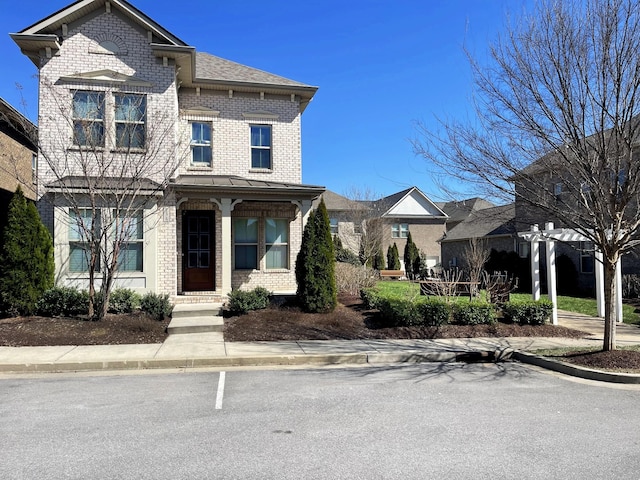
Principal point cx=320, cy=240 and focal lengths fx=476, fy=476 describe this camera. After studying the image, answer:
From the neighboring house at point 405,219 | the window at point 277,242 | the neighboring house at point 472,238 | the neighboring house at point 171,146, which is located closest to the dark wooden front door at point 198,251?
the neighboring house at point 171,146

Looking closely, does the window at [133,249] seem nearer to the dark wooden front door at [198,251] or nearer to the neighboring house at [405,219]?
Result: the dark wooden front door at [198,251]

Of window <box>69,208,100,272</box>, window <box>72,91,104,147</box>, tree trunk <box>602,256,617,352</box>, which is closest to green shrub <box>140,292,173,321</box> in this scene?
window <box>69,208,100,272</box>

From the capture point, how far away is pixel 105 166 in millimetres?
11469

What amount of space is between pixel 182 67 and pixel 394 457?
1230 cm

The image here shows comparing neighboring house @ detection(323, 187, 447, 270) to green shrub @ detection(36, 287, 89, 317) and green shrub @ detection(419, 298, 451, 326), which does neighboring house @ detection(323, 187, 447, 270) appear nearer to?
green shrub @ detection(419, 298, 451, 326)

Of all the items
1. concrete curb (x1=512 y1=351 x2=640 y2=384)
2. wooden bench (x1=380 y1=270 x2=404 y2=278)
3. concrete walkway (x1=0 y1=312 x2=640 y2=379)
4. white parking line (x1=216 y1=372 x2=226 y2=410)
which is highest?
wooden bench (x1=380 y1=270 x2=404 y2=278)

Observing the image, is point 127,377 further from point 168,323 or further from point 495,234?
point 495,234

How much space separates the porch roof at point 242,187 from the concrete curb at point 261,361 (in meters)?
5.57

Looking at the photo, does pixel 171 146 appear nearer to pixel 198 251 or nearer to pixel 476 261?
pixel 198 251

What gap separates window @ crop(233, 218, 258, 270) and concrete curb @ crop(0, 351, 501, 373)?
660 centimetres

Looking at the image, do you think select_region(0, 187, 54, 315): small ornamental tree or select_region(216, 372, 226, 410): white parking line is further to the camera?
select_region(0, 187, 54, 315): small ornamental tree

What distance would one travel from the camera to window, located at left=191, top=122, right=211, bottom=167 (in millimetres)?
14750

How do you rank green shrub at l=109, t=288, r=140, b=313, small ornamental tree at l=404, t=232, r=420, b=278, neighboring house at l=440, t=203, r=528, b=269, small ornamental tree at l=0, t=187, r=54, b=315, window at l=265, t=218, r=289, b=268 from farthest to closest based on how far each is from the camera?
small ornamental tree at l=404, t=232, r=420, b=278 → neighboring house at l=440, t=203, r=528, b=269 → window at l=265, t=218, r=289, b=268 → green shrub at l=109, t=288, r=140, b=313 → small ornamental tree at l=0, t=187, r=54, b=315

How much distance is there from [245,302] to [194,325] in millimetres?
1497
